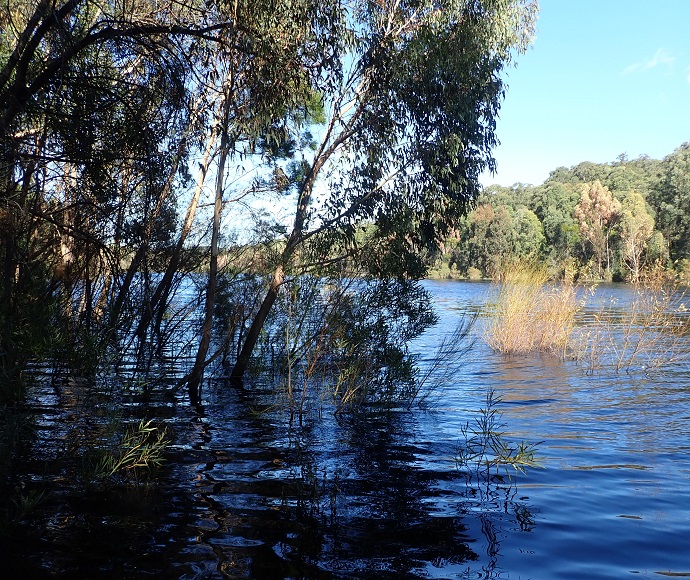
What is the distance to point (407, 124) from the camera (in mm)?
9203

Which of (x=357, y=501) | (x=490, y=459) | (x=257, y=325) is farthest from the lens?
(x=257, y=325)

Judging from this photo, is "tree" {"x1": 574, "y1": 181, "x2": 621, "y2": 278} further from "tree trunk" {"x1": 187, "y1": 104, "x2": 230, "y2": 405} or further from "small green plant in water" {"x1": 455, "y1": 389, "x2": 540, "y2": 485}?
"small green plant in water" {"x1": 455, "y1": 389, "x2": 540, "y2": 485}

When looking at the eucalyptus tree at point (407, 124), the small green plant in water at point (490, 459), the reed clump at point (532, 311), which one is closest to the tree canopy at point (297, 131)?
the eucalyptus tree at point (407, 124)

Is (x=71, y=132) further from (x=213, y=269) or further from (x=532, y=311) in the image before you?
(x=532, y=311)

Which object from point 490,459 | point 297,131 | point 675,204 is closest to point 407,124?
point 297,131

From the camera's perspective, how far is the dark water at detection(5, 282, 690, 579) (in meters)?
3.95

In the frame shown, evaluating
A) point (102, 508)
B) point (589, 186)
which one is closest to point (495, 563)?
Result: point (102, 508)

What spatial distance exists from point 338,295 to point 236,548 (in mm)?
4819

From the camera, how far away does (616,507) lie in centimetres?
514

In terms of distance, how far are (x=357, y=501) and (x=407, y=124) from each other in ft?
19.0

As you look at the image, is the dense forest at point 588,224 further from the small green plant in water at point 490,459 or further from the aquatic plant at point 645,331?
the small green plant in water at point 490,459

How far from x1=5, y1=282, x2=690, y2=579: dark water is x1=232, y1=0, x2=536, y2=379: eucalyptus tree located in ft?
8.46

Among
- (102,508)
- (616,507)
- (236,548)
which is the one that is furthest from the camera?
(616,507)

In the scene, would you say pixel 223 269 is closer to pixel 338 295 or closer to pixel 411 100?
pixel 338 295
